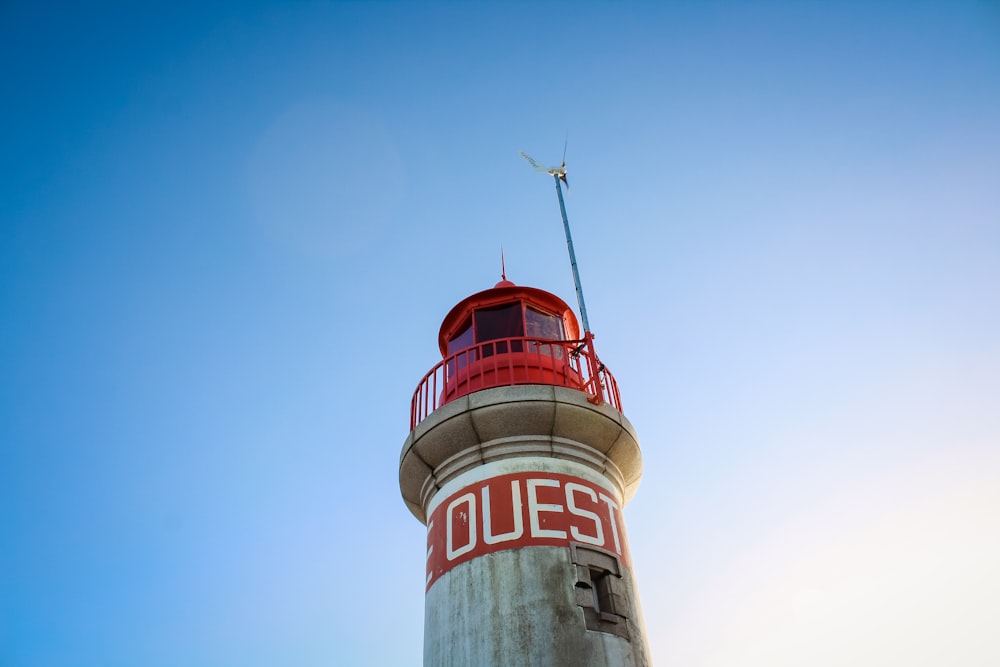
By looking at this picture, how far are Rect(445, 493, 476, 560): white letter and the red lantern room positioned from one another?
180cm

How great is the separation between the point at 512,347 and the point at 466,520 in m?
3.21

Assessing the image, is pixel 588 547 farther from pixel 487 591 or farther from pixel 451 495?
pixel 451 495

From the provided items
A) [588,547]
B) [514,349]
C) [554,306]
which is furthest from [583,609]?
[554,306]

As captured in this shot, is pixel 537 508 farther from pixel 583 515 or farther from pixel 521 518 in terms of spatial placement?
pixel 583 515

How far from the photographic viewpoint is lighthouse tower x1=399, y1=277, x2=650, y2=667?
877cm

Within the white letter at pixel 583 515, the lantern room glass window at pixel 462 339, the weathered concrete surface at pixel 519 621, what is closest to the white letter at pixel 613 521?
the white letter at pixel 583 515

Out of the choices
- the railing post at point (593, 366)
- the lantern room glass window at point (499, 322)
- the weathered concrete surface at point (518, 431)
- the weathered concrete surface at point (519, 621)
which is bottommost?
the weathered concrete surface at point (519, 621)

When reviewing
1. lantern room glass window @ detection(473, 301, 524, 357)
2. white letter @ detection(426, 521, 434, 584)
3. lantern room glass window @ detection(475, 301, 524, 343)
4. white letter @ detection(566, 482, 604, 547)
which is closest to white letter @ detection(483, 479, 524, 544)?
white letter @ detection(566, 482, 604, 547)

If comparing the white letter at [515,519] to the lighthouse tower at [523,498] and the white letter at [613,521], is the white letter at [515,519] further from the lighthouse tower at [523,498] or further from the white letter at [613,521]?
the white letter at [613,521]

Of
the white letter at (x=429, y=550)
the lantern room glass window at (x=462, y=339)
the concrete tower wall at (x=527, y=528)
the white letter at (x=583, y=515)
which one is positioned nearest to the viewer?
the concrete tower wall at (x=527, y=528)

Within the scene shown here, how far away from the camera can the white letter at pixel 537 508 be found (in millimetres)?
9461

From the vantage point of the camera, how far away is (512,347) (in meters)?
11.8

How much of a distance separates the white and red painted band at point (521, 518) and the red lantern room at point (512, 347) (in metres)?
1.60

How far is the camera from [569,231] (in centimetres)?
1448
